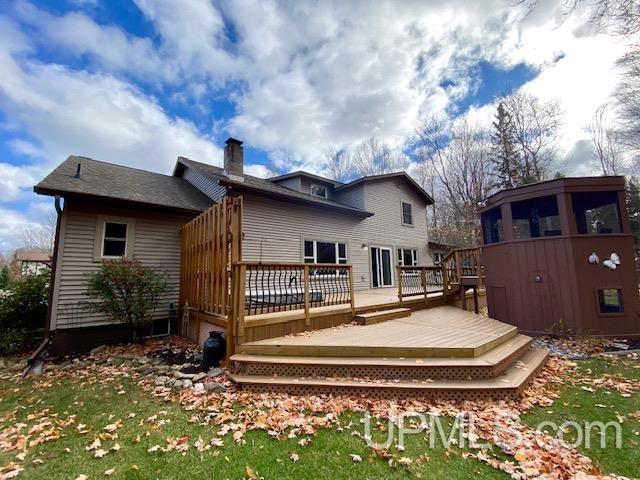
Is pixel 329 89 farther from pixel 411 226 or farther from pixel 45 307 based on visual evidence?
pixel 45 307

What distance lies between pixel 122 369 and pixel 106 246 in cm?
379

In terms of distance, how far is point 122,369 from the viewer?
18.1 feet

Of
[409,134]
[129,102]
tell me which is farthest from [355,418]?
[409,134]

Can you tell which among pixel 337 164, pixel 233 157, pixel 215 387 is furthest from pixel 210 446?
pixel 337 164

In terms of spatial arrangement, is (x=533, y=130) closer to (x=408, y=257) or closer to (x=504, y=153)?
(x=504, y=153)

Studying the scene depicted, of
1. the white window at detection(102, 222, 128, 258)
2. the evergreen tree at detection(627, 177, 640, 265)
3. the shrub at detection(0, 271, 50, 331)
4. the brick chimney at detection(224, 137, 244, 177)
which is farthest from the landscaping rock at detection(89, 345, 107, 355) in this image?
the evergreen tree at detection(627, 177, 640, 265)

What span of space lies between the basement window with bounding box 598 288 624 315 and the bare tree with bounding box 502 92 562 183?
18020 mm

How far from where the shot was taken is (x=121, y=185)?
8.63m

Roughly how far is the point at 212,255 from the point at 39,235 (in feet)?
131

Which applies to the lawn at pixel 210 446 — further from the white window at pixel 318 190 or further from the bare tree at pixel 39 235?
the bare tree at pixel 39 235

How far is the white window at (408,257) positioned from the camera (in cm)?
1557

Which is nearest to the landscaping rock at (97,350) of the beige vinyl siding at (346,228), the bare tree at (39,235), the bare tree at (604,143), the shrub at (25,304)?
the shrub at (25,304)

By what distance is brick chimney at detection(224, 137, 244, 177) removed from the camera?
11.1 meters

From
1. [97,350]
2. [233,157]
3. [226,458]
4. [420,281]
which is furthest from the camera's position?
[233,157]
